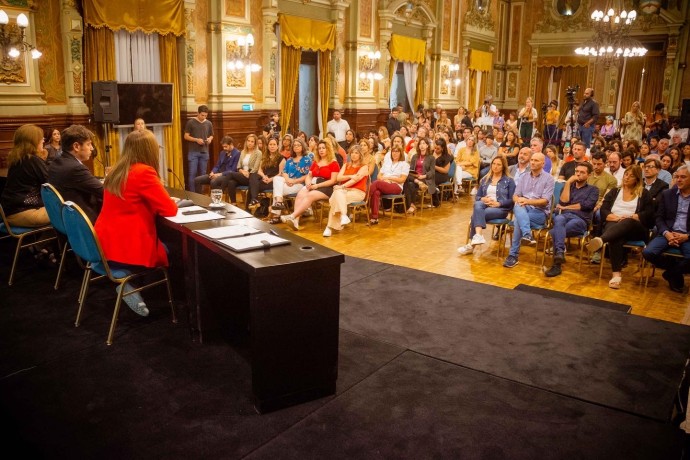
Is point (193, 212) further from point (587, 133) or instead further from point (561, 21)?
point (561, 21)

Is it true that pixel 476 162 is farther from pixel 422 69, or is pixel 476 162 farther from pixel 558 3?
pixel 558 3

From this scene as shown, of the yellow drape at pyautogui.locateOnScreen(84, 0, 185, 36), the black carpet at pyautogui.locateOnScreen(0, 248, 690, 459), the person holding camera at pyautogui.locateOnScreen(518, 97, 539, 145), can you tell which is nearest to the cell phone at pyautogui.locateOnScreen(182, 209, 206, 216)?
the black carpet at pyautogui.locateOnScreen(0, 248, 690, 459)

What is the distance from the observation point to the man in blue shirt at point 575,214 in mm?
5512

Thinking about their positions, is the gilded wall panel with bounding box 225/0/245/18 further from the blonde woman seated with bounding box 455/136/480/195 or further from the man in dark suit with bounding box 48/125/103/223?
the man in dark suit with bounding box 48/125/103/223

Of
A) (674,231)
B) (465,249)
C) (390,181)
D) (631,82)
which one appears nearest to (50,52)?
(390,181)

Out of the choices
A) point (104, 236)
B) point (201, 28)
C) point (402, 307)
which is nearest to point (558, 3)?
point (201, 28)

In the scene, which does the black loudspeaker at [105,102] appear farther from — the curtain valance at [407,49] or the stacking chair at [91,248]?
the curtain valance at [407,49]

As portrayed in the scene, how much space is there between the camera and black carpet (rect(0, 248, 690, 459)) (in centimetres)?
253

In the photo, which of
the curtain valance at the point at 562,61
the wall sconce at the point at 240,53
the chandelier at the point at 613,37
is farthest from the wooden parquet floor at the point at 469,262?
the curtain valance at the point at 562,61

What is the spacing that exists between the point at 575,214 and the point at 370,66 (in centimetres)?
722

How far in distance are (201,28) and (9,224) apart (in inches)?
209

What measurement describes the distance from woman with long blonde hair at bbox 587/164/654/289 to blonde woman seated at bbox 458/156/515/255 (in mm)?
959

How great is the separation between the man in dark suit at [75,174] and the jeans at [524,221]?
3.88m

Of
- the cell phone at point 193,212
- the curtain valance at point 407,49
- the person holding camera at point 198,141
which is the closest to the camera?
the cell phone at point 193,212
